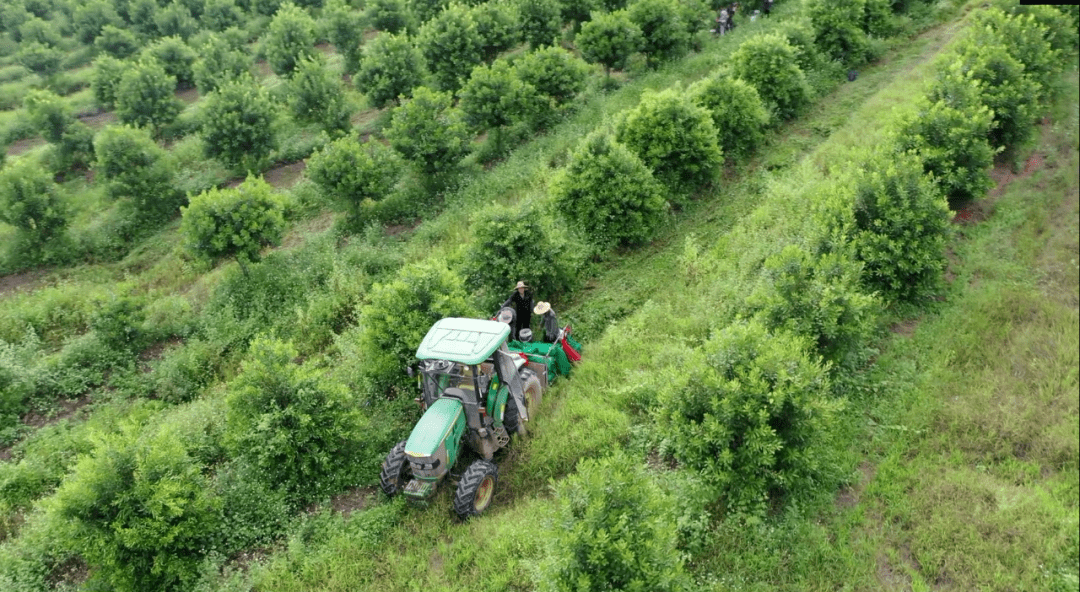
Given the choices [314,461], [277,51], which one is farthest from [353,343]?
[277,51]

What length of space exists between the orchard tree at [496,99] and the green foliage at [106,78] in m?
22.5

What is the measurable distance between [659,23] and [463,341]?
69.7 feet

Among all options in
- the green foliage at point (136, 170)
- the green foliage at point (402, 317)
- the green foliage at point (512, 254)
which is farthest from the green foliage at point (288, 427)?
the green foliage at point (136, 170)

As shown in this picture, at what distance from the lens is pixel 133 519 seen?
8945 mm

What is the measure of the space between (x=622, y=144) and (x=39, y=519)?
15.1 meters

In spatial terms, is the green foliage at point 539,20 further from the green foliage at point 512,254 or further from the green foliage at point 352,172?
the green foliage at point 512,254

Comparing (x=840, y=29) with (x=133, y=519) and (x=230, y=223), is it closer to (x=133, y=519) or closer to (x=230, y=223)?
(x=230, y=223)

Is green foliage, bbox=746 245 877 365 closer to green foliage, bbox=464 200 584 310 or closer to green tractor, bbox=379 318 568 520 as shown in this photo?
green tractor, bbox=379 318 568 520

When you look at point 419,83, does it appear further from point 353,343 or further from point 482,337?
point 482,337

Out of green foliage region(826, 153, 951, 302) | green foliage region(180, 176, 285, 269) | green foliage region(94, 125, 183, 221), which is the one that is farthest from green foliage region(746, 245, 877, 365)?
green foliage region(94, 125, 183, 221)

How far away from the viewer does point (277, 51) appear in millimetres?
32375

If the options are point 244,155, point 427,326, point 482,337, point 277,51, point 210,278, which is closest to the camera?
point 482,337

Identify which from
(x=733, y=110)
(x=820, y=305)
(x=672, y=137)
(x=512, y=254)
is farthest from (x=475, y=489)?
(x=733, y=110)

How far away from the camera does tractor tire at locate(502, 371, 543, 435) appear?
10741mm
